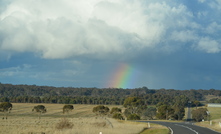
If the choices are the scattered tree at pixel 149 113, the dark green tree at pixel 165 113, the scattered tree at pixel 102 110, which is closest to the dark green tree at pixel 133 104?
the scattered tree at pixel 149 113

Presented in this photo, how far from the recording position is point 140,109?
383ft

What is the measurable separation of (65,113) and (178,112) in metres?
50.4

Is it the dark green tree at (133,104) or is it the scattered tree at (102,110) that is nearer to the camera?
the scattered tree at (102,110)

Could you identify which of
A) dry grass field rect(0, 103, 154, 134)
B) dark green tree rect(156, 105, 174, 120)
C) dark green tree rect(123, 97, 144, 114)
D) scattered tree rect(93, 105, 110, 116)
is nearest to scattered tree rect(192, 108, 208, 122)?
dark green tree rect(156, 105, 174, 120)

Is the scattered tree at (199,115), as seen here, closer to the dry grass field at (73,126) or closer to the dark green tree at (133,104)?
the dark green tree at (133,104)

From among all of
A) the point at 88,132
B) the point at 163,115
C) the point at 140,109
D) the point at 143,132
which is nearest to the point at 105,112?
the point at 140,109

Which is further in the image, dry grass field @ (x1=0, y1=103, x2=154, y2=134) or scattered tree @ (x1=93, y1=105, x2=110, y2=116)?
scattered tree @ (x1=93, y1=105, x2=110, y2=116)

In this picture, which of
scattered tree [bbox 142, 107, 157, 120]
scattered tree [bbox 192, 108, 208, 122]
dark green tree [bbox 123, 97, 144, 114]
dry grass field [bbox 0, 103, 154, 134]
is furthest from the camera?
dark green tree [bbox 123, 97, 144, 114]

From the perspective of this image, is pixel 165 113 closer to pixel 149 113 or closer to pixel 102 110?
pixel 149 113

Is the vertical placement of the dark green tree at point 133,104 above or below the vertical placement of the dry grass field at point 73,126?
above

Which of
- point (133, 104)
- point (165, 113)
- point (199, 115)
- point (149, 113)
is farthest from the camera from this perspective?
point (133, 104)

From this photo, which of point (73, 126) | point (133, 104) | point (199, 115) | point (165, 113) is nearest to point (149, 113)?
point (165, 113)

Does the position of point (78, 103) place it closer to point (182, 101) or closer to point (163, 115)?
point (182, 101)

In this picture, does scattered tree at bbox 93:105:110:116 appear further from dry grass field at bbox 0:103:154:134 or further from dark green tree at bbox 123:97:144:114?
dry grass field at bbox 0:103:154:134
